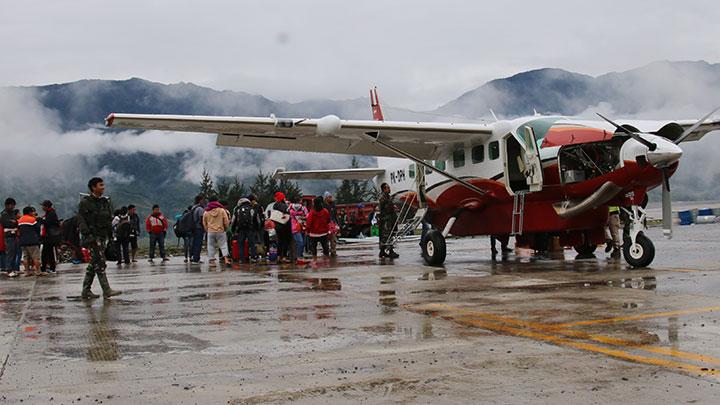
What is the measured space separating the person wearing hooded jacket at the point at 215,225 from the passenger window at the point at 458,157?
230 inches

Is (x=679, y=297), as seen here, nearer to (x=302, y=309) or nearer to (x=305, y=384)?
(x=302, y=309)

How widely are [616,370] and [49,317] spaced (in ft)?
20.6

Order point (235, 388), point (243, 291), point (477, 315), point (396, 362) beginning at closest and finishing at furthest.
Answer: point (235, 388) < point (396, 362) < point (477, 315) < point (243, 291)

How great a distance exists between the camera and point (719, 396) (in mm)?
4125

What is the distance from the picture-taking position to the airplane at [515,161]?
12102mm

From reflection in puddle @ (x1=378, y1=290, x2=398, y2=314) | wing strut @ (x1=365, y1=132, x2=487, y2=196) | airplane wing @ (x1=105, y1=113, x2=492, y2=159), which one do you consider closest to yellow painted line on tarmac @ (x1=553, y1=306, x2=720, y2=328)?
reflection in puddle @ (x1=378, y1=290, x2=398, y2=314)

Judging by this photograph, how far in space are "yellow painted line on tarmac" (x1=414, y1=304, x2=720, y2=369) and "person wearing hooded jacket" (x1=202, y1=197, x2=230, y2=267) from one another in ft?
33.9

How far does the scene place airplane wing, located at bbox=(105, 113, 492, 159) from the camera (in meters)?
13.8

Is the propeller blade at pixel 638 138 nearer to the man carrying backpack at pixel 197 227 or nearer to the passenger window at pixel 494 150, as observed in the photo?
the passenger window at pixel 494 150

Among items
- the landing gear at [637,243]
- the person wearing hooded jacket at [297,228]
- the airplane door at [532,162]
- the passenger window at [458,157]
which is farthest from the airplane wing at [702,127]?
the person wearing hooded jacket at [297,228]

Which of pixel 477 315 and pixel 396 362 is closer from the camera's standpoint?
pixel 396 362

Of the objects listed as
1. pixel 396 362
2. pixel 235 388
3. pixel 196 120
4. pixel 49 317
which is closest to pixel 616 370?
pixel 396 362

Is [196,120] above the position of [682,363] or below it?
above

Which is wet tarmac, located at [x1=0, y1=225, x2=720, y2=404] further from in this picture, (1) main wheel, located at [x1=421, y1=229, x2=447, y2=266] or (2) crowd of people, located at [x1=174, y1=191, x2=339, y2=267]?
(2) crowd of people, located at [x1=174, y1=191, x2=339, y2=267]
